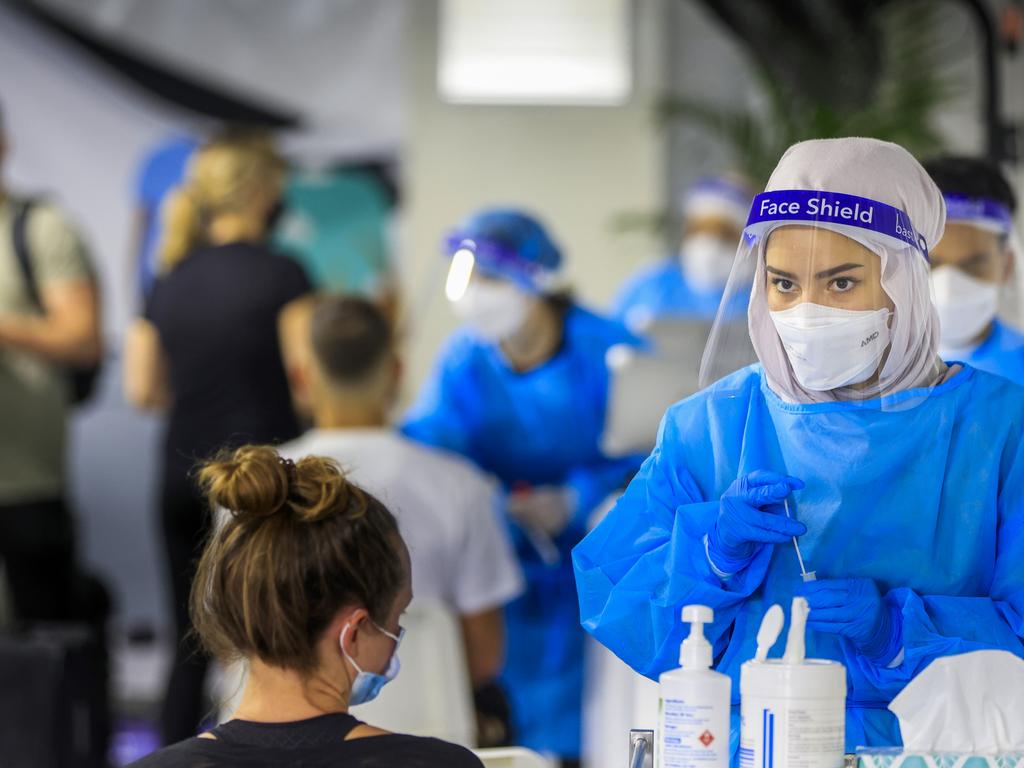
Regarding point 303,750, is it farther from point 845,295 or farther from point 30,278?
point 30,278

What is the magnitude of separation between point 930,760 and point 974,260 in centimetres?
123

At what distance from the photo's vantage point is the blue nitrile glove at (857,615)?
5.49ft

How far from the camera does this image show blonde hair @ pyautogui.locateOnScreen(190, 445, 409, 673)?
68.8 inches

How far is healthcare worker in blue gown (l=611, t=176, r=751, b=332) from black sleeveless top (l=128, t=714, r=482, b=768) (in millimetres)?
3789

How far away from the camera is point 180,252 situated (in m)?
4.51

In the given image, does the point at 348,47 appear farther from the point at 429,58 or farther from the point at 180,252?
the point at 180,252

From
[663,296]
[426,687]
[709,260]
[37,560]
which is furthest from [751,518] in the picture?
[663,296]

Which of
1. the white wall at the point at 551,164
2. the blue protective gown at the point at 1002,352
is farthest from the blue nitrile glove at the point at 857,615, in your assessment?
the white wall at the point at 551,164

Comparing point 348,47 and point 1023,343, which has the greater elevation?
point 348,47

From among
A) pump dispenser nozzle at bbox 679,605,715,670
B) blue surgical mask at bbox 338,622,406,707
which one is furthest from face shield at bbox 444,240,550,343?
pump dispenser nozzle at bbox 679,605,715,670

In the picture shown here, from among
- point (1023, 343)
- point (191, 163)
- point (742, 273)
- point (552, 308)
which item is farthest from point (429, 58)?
point (742, 273)

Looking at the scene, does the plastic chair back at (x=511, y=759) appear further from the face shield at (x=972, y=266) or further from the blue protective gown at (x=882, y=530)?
the face shield at (x=972, y=266)

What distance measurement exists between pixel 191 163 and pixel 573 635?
2912 mm

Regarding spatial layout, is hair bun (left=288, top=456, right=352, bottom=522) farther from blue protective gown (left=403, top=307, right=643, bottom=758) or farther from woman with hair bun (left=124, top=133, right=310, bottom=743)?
woman with hair bun (left=124, top=133, right=310, bottom=743)
